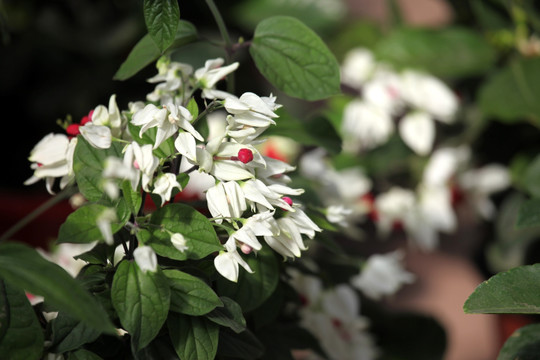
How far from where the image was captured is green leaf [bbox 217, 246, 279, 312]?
0.42m

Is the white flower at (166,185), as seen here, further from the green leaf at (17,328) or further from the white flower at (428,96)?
the white flower at (428,96)

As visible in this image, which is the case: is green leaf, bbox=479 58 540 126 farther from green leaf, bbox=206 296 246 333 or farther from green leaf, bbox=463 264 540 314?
green leaf, bbox=206 296 246 333

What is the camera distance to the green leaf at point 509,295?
1.25 feet

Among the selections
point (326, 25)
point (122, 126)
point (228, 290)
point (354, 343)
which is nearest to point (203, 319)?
point (228, 290)

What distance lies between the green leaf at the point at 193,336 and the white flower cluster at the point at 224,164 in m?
0.04

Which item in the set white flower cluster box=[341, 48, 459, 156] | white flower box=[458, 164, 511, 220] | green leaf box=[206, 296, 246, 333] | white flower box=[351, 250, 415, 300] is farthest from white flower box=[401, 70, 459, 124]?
green leaf box=[206, 296, 246, 333]

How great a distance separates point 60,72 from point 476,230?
88 cm

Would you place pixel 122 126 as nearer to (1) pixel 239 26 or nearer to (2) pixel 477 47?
(2) pixel 477 47

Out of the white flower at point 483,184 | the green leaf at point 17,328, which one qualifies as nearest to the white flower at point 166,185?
the green leaf at point 17,328

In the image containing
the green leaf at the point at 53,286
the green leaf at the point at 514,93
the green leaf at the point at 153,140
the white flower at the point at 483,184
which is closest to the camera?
the green leaf at the point at 53,286

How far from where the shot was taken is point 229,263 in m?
0.38

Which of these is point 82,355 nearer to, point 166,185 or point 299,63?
point 166,185

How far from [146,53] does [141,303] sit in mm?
200

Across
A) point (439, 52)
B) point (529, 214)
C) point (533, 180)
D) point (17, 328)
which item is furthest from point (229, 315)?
point (439, 52)
